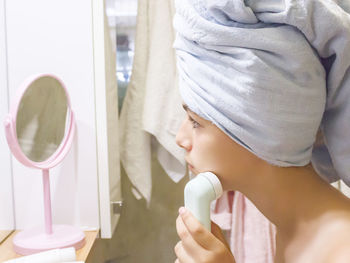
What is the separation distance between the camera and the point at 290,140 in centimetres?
56

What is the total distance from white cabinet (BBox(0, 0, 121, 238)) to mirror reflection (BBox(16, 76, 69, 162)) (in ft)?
0.13

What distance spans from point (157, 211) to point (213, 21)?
2.99 feet

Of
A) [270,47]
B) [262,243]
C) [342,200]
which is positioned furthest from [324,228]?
[262,243]

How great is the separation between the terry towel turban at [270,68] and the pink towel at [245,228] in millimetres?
535

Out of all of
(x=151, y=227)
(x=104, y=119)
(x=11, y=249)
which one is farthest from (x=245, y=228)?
(x=11, y=249)

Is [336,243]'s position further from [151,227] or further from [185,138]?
[151,227]

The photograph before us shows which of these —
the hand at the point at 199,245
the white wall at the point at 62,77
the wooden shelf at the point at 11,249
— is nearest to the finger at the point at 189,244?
the hand at the point at 199,245

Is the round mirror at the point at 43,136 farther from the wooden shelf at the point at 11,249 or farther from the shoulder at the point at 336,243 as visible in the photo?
the shoulder at the point at 336,243

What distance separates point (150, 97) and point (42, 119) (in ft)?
1.00

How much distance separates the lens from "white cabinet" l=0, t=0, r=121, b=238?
3.05 feet

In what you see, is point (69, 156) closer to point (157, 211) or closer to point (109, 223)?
point (109, 223)

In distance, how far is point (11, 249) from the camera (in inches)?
34.1

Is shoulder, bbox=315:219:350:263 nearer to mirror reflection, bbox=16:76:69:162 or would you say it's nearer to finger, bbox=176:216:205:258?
finger, bbox=176:216:205:258

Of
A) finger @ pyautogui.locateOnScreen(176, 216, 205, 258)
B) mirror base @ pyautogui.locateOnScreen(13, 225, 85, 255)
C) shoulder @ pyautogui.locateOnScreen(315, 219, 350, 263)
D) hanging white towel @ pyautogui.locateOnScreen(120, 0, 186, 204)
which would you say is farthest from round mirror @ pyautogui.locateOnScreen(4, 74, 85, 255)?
shoulder @ pyautogui.locateOnScreen(315, 219, 350, 263)
